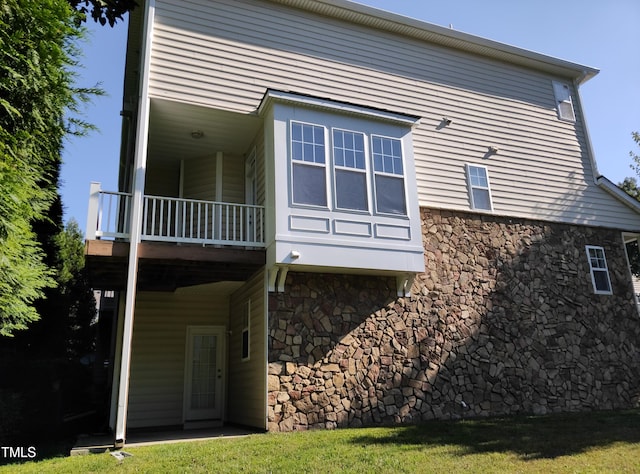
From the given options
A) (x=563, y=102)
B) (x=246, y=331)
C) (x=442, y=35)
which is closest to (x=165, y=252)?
(x=246, y=331)

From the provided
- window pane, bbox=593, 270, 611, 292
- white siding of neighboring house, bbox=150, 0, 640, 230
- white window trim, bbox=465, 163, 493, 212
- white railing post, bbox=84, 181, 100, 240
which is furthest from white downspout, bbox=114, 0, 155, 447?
window pane, bbox=593, 270, 611, 292

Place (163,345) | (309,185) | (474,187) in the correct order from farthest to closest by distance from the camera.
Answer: (474,187)
(163,345)
(309,185)

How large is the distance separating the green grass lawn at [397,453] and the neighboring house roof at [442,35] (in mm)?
8869

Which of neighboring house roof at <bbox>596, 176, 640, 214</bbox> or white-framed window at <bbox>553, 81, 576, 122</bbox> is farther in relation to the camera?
white-framed window at <bbox>553, 81, 576, 122</bbox>

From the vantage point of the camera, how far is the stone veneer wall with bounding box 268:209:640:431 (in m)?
8.53

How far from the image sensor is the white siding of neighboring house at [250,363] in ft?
27.8

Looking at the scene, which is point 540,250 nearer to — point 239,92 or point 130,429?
point 239,92

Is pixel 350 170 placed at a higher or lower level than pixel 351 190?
higher

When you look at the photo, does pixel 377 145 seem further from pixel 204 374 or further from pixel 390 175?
pixel 204 374

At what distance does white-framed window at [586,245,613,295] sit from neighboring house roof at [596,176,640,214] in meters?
1.72

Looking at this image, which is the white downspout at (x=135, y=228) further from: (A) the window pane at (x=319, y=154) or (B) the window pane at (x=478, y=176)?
(B) the window pane at (x=478, y=176)

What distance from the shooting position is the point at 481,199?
1145cm

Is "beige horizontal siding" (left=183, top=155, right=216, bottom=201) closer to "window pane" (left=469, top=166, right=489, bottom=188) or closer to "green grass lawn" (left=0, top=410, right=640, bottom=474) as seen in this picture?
"green grass lawn" (left=0, top=410, right=640, bottom=474)

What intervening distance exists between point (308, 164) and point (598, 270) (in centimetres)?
814
